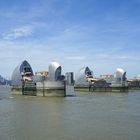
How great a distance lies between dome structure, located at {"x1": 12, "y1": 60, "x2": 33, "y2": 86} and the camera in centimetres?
9235

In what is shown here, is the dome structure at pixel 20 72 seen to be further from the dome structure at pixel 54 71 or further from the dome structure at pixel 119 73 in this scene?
the dome structure at pixel 119 73

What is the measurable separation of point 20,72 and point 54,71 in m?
18.8

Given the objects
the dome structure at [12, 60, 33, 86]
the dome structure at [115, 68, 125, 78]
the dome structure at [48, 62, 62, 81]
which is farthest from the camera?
the dome structure at [115, 68, 125, 78]

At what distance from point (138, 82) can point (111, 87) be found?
46.6m

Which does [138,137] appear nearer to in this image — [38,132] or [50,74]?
[38,132]

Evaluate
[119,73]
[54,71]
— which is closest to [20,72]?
[54,71]

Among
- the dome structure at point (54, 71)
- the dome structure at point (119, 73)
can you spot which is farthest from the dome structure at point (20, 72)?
the dome structure at point (119, 73)

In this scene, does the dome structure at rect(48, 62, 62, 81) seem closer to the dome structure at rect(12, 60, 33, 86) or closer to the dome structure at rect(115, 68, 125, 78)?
the dome structure at rect(12, 60, 33, 86)

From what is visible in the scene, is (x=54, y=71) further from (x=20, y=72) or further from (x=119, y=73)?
(x=119, y=73)

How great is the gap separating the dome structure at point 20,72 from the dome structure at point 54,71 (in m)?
15.9

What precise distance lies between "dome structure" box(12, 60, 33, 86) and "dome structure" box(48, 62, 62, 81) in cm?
1593

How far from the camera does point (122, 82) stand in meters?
111

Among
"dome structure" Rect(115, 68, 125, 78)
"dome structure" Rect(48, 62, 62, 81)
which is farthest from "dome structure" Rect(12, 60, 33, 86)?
"dome structure" Rect(115, 68, 125, 78)

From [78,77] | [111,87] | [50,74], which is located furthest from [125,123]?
[78,77]
